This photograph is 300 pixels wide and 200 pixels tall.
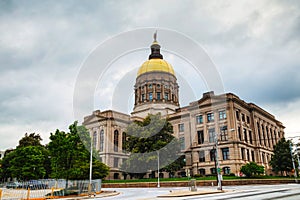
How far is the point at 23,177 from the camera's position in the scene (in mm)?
49969

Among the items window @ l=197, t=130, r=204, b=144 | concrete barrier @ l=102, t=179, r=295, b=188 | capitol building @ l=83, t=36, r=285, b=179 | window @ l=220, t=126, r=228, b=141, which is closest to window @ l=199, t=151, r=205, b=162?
capitol building @ l=83, t=36, r=285, b=179

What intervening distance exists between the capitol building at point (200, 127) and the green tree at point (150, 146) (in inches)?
199

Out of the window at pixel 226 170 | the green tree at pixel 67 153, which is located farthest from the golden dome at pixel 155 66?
the green tree at pixel 67 153

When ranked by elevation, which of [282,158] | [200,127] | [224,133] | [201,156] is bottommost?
[282,158]

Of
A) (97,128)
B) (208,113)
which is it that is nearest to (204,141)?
(208,113)

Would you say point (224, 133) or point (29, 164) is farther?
point (224, 133)

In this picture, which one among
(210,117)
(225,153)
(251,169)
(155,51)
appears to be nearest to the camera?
(251,169)

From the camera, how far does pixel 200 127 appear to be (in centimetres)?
5797

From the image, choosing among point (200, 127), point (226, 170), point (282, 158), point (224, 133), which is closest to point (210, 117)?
point (200, 127)

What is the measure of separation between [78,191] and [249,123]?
144 feet

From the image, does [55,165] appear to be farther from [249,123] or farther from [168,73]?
[168,73]

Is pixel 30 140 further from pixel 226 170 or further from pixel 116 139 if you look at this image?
pixel 226 170

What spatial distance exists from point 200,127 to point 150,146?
16222mm

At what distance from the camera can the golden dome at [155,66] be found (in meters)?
77.9
